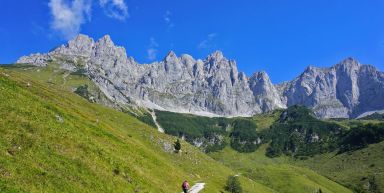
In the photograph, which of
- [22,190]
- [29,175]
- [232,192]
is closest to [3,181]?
[22,190]

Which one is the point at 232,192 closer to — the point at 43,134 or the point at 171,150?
the point at 171,150

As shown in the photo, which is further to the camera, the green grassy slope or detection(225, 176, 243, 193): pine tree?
detection(225, 176, 243, 193): pine tree

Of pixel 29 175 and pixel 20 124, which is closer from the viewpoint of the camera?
pixel 29 175

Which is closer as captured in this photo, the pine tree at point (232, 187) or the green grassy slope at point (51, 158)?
the green grassy slope at point (51, 158)

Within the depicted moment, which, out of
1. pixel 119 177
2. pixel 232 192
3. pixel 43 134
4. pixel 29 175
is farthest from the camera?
pixel 232 192

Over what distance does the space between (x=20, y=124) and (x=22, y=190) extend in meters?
12.9

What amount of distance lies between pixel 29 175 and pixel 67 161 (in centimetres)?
675

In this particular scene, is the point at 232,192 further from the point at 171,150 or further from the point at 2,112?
the point at 2,112

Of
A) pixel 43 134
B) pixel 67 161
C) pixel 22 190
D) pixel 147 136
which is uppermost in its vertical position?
pixel 147 136

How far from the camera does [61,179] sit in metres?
33.5

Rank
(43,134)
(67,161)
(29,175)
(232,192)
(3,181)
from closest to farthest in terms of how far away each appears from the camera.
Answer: (3,181) → (29,175) → (67,161) → (43,134) → (232,192)

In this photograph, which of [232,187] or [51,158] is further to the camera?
[232,187]

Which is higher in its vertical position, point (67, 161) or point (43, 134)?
point (43, 134)

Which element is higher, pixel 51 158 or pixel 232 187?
pixel 51 158
